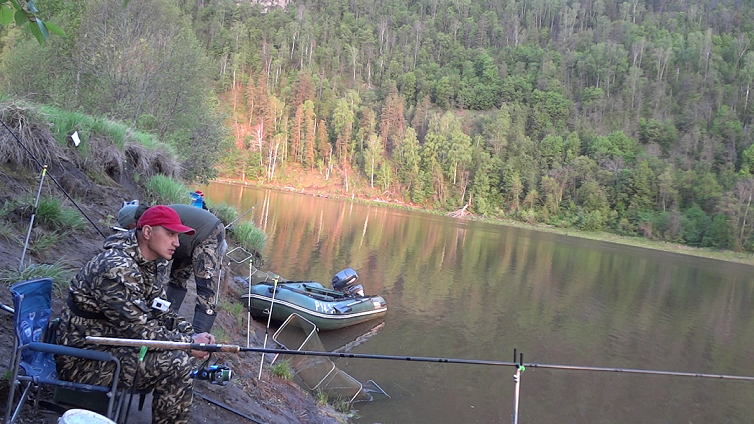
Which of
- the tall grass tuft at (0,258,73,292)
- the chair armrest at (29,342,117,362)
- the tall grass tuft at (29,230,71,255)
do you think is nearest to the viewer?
the chair armrest at (29,342,117,362)

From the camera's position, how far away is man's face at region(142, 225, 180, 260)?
8.81 feet

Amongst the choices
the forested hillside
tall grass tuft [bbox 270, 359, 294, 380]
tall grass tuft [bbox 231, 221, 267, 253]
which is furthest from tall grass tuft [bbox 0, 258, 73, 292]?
the forested hillside

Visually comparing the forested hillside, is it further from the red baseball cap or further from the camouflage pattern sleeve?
the camouflage pattern sleeve

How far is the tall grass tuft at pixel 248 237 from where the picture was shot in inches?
507

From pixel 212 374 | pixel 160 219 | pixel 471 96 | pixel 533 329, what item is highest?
pixel 471 96

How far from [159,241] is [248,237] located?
427 inches

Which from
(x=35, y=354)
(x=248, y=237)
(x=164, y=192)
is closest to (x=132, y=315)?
(x=35, y=354)

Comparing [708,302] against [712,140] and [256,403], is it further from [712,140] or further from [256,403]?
[712,140]

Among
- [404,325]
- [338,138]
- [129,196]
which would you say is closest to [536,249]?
[404,325]

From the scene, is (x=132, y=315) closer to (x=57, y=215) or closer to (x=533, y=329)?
(x=57, y=215)

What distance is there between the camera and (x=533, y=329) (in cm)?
1271

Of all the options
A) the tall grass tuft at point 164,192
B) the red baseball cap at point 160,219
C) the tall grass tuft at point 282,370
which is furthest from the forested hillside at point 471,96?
the red baseball cap at point 160,219

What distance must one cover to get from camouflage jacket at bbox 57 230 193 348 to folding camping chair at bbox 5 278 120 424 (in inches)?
6.5

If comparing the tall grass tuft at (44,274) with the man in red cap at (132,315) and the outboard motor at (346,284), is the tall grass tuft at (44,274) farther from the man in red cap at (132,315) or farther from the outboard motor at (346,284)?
the outboard motor at (346,284)
